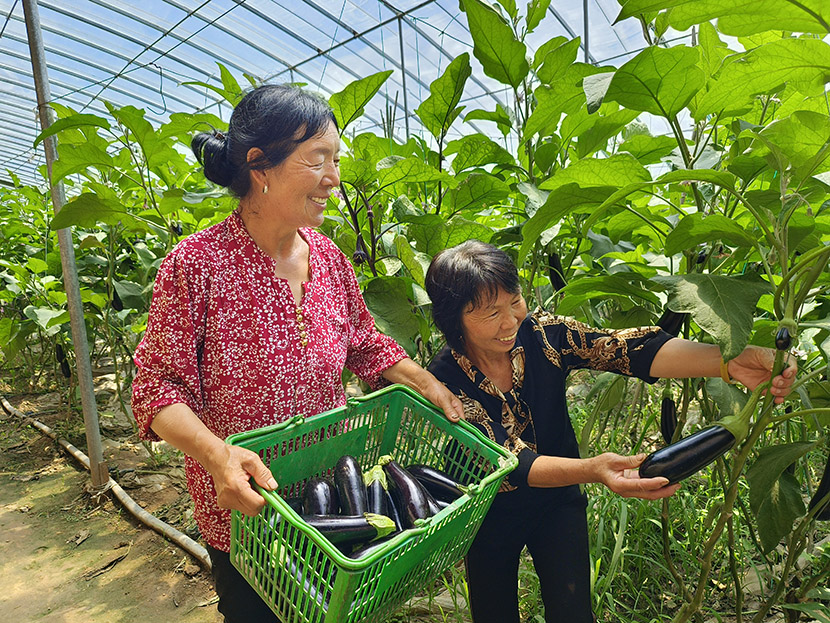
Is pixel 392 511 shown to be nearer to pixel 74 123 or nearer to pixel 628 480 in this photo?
pixel 628 480

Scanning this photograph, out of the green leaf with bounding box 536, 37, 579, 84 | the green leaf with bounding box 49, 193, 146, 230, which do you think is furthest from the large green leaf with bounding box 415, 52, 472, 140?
the green leaf with bounding box 49, 193, 146, 230

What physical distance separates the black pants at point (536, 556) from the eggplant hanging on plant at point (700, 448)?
1.38 ft

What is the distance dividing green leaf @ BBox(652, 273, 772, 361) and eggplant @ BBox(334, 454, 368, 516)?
626 millimetres

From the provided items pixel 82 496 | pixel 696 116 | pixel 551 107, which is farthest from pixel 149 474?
pixel 696 116

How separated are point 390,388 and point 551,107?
70 cm

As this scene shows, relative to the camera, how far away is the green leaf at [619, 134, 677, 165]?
125 cm

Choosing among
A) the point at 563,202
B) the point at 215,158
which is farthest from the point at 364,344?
the point at 563,202

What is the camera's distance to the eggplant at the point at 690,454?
90cm

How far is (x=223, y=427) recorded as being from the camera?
49.2 inches

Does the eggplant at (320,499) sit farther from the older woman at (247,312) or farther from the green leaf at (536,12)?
the green leaf at (536,12)

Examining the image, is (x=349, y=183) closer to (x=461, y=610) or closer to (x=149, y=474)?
(x=461, y=610)

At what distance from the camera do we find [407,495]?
1089mm

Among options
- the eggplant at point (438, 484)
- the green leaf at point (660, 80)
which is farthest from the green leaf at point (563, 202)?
the eggplant at point (438, 484)

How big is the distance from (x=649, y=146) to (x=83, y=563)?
2514mm
